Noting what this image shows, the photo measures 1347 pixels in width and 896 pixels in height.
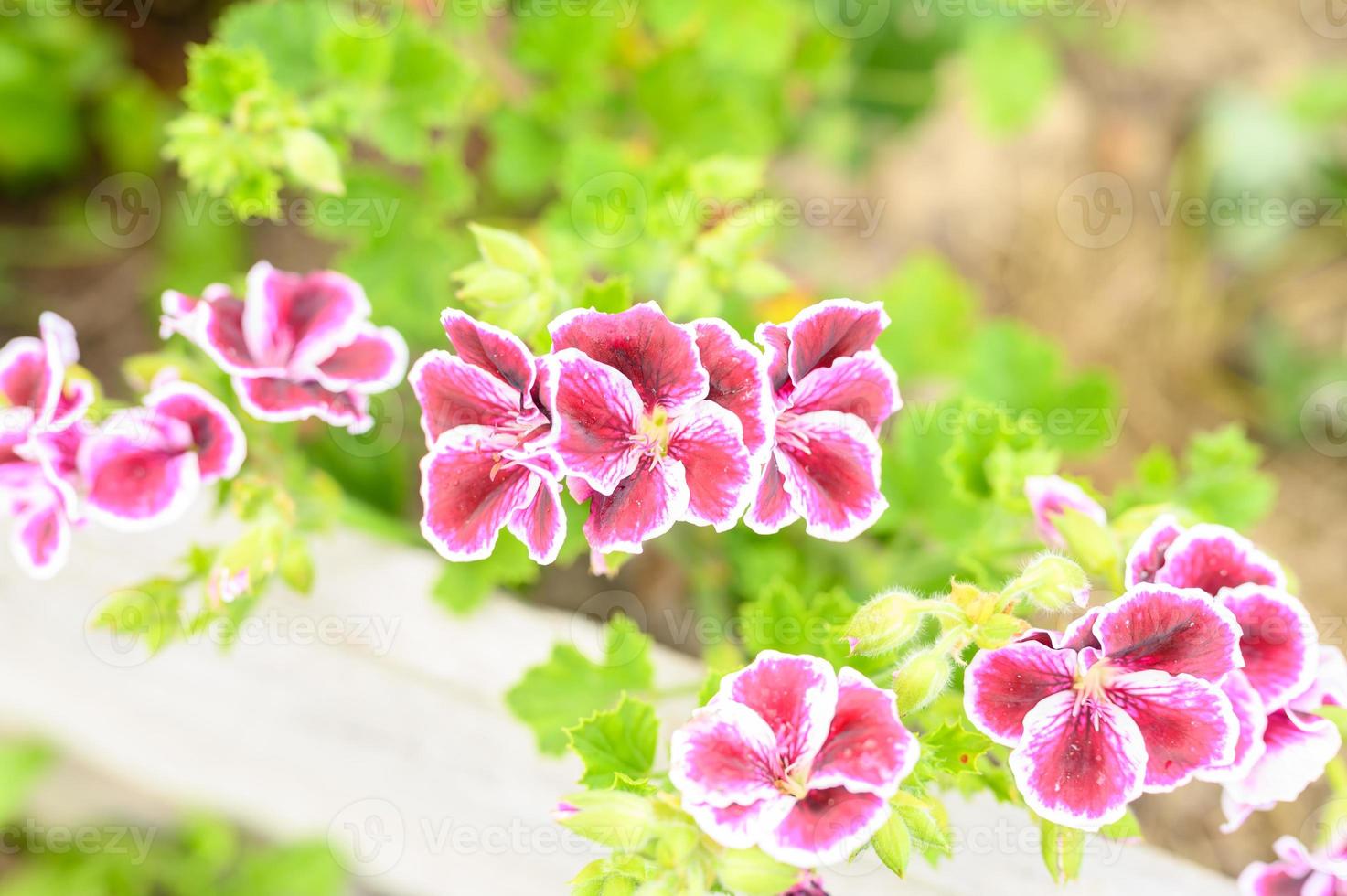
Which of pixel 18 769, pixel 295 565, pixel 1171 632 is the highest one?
pixel 1171 632

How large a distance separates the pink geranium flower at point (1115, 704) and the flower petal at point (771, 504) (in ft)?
0.93

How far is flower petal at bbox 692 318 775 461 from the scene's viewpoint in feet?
4.31

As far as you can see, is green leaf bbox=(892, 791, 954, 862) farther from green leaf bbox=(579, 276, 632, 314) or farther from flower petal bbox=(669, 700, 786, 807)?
green leaf bbox=(579, 276, 632, 314)

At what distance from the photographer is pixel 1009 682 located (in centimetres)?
133

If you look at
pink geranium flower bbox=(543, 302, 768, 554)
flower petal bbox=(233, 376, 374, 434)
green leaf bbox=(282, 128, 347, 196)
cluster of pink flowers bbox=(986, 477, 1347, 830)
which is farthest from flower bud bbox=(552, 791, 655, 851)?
green leaf bbox=(282, 128, 347, 196)

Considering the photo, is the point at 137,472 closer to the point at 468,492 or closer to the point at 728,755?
the point at 468,492

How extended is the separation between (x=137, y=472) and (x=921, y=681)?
1.08 meters

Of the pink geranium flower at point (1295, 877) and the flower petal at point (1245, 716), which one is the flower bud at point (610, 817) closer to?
the flower petal at point (1245, 716)

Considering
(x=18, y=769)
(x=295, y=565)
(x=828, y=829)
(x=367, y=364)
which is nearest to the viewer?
(x=828, y=829)

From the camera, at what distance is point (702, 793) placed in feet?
4.09

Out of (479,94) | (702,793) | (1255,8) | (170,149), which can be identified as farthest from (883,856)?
(1255,8)

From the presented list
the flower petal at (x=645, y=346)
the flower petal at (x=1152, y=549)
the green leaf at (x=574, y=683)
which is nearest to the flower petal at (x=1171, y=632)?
the flower petal at (x=1152, y=549)

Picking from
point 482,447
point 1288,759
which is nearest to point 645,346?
point 482,447

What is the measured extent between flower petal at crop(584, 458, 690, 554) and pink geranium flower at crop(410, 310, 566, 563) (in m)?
0.05
